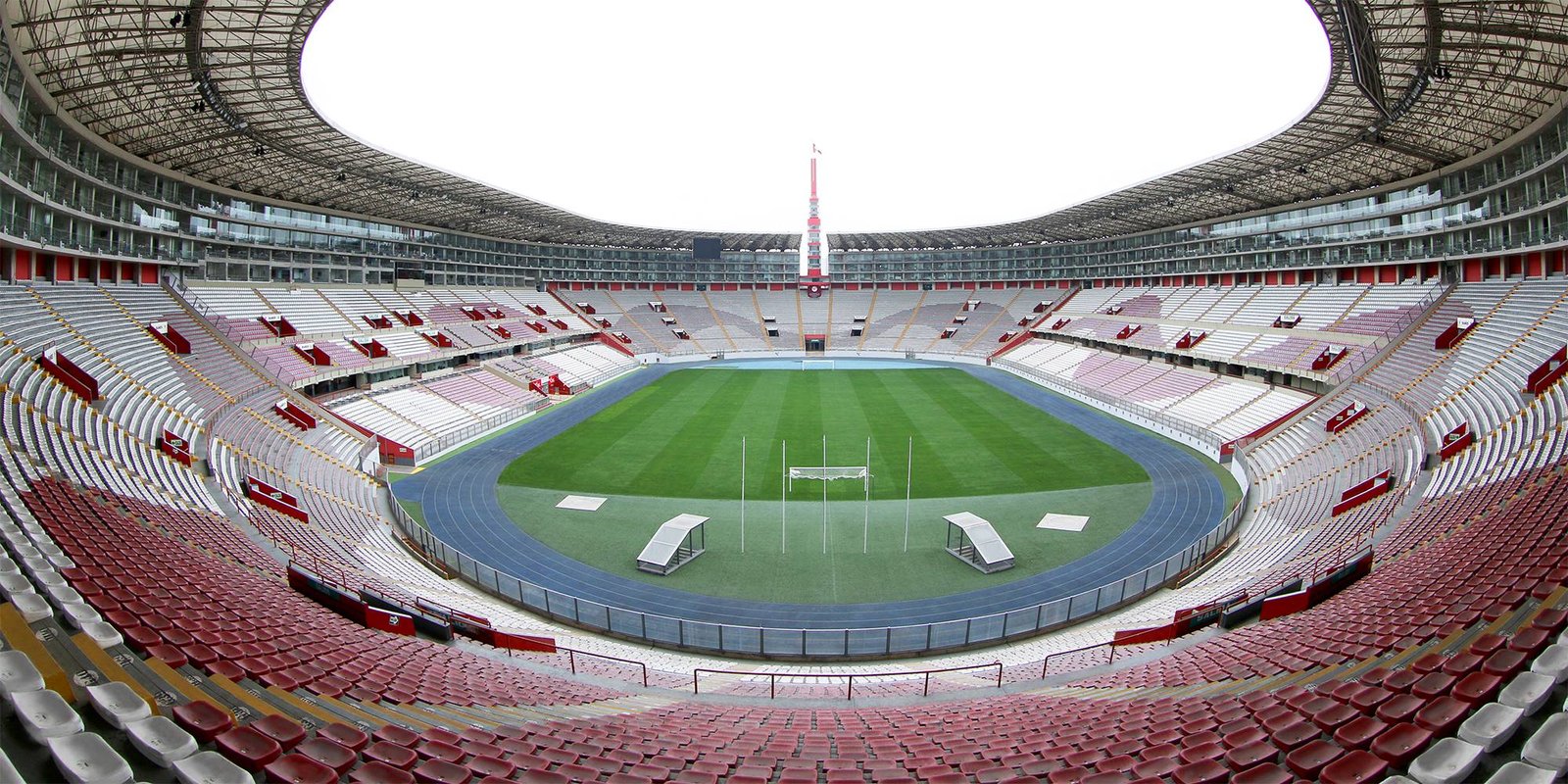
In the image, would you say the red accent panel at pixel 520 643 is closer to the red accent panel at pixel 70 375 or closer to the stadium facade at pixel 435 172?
the red accent panel at pixel 70 375

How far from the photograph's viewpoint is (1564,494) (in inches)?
484

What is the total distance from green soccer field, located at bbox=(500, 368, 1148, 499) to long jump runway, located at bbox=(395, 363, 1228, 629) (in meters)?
1.56

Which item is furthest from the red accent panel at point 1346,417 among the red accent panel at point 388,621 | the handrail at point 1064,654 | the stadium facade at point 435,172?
the red accent panel at point 388,621

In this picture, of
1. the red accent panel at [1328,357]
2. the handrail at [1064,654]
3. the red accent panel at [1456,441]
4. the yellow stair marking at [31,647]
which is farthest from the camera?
the red accent panel at [1328,357]

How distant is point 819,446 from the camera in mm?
31484

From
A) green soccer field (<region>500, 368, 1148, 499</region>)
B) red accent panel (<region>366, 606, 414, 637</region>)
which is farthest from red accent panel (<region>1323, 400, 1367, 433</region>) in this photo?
red accent panel (<region>366, 606, 414, 637</region>)

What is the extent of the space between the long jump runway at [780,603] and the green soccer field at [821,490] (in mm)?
458

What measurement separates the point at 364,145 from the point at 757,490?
25378 millimetres

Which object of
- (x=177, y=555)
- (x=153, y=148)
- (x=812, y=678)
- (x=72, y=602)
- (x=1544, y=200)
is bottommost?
(x=812, y=678)

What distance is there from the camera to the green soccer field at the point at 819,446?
25.5m

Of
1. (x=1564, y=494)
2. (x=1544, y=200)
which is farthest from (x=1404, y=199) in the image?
(x=1564, y=494)

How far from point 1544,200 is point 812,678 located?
34.6 m

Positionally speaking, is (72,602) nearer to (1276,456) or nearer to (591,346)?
(1276,456)

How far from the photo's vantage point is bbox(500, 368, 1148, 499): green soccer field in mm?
25547
